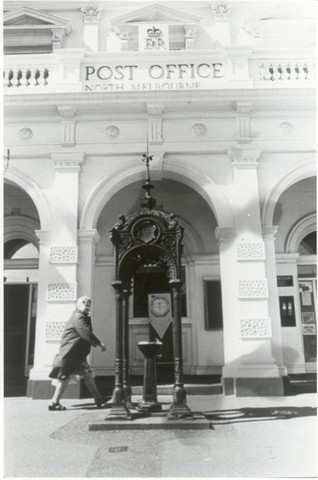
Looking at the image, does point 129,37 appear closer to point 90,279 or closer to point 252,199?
point 252,199

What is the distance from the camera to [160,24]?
11.6 m

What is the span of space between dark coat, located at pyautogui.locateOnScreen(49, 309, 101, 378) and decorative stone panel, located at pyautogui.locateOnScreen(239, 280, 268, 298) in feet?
10.8

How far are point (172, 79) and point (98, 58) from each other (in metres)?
1.76

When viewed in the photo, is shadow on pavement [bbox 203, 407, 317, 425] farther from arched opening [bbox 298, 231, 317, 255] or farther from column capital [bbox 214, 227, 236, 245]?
arched opening [bbox 298, 231, 317, 255]

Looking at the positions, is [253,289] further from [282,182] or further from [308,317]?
[308,317]

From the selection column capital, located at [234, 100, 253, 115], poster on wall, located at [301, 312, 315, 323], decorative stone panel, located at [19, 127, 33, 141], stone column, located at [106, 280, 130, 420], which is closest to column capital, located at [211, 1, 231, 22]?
column capital, located at [234, 100, 253, 115]

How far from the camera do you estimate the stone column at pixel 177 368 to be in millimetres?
6285

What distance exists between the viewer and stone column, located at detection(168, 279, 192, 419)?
247 inches

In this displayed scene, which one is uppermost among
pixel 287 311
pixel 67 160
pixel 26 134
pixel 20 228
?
pixel 26 134

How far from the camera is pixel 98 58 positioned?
1046 cm

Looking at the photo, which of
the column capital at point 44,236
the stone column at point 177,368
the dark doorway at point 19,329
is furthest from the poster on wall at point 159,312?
the stone column at point 177,368

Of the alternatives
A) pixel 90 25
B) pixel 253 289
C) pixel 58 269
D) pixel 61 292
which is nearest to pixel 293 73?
pixel 253 289

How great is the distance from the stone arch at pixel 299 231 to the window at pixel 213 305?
Result: 204 cm

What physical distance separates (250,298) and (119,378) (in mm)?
3660
